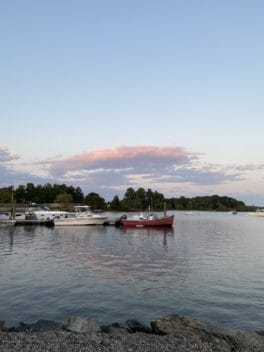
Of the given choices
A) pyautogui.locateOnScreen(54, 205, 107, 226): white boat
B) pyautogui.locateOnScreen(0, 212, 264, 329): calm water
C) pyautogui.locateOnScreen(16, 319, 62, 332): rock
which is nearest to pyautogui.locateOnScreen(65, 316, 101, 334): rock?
pyautogui.locateOnScreen(16, 319, 62, 332): rock

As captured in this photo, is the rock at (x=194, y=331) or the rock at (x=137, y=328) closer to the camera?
the rock at (x=194, y=331)

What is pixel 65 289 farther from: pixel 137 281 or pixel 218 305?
pixel 218 305

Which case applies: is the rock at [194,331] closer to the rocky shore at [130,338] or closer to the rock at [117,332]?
the rocky shore at [130,338]

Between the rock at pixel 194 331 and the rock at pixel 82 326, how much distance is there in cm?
265

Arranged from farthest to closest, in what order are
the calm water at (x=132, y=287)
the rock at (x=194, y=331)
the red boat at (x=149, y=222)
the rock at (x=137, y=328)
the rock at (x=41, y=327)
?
the red boat at (x=149, y=222), the calm water at (x=132, y=287), the rock at (x=137, y=328), the rock at (x=41, y=327), the rock at (x=194, y=331)

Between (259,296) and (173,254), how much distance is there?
2715 centimetres

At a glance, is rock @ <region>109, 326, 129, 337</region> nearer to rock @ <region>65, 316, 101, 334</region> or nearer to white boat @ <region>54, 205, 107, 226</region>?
rock @ <region>65, 316, 101, 334</region>

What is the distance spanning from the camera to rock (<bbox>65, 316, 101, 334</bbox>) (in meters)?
19.0

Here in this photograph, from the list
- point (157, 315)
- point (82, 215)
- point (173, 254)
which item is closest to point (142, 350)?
point (157, 315)

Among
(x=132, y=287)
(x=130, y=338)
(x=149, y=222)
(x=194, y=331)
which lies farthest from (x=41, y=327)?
(x=149, y=222)

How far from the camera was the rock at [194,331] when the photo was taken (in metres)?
17.6

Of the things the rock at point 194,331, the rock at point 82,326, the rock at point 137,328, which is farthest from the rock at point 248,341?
the rock at point 82,326

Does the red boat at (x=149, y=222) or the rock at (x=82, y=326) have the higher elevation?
the red boat at (x=149, y=222)

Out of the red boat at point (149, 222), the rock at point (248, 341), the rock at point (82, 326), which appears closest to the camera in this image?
the rock at point (248, 341)
